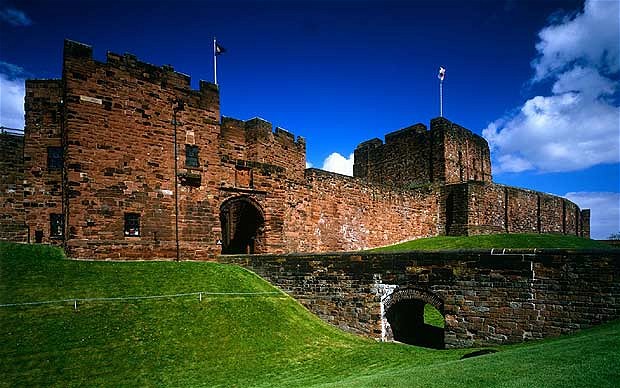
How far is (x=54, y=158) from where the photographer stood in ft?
58.5

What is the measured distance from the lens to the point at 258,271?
15.4 metres

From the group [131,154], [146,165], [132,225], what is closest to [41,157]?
[131,154]

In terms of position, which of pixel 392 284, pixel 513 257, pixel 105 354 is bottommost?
pixel 105 354

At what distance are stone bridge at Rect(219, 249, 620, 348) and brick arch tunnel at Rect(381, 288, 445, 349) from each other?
3cm

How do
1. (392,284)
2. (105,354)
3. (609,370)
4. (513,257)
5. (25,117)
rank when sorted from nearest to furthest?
(609,370) < (105,354) < (513,257) < (392,284) < (25,117)

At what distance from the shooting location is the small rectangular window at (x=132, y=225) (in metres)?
14.2

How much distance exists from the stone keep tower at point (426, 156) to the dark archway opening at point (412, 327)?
18.3 m

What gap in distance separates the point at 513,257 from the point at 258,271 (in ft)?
31.0

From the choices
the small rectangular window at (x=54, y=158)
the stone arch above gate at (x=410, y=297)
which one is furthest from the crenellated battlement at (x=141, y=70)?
the stone arch above gate at (x=410, y=297)

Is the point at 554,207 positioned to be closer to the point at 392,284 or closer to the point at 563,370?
the point at 392,284

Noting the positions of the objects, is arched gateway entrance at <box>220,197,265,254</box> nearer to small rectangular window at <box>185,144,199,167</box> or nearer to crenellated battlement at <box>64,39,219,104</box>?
small rectangular window at <box>185,144,199,167</box>

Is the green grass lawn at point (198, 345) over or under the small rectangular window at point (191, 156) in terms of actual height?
under

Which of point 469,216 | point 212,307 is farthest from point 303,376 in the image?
point 469,216

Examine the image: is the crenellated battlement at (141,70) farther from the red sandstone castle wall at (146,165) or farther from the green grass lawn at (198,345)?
the green grass lawn at (198,345)
